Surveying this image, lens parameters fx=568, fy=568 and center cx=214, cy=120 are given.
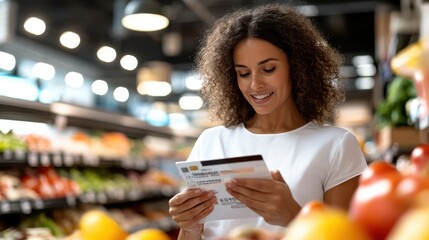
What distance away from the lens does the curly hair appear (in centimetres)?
198

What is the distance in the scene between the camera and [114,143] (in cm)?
665

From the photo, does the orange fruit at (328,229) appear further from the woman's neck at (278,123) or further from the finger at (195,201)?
the woman's neck at (278,123)

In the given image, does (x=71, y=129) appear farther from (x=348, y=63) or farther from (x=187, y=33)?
(x=348, y=63)

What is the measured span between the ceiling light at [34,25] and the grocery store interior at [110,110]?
0.02 meters

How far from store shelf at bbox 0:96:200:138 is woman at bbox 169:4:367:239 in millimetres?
2791

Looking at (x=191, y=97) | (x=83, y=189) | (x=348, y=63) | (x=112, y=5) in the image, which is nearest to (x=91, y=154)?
(x=83, y=189)

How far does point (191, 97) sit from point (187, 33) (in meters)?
5.87

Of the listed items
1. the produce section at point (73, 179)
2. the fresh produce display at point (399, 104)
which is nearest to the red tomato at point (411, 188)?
the produce section at point (73, 179)

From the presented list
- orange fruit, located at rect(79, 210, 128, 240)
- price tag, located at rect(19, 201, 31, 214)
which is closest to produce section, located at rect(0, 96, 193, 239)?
price tag, located at rect(19, 201, 31, 214)

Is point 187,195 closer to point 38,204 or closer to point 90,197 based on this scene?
point 38,204

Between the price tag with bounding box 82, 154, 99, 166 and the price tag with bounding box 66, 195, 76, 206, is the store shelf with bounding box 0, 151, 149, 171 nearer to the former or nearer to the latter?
the price tag with bounding box 82, 154, 99, 166

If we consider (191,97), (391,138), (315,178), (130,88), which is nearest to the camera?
(315,178)

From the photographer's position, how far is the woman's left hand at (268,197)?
1571mm

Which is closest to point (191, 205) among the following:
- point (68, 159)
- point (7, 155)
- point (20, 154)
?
point (7, 155)
